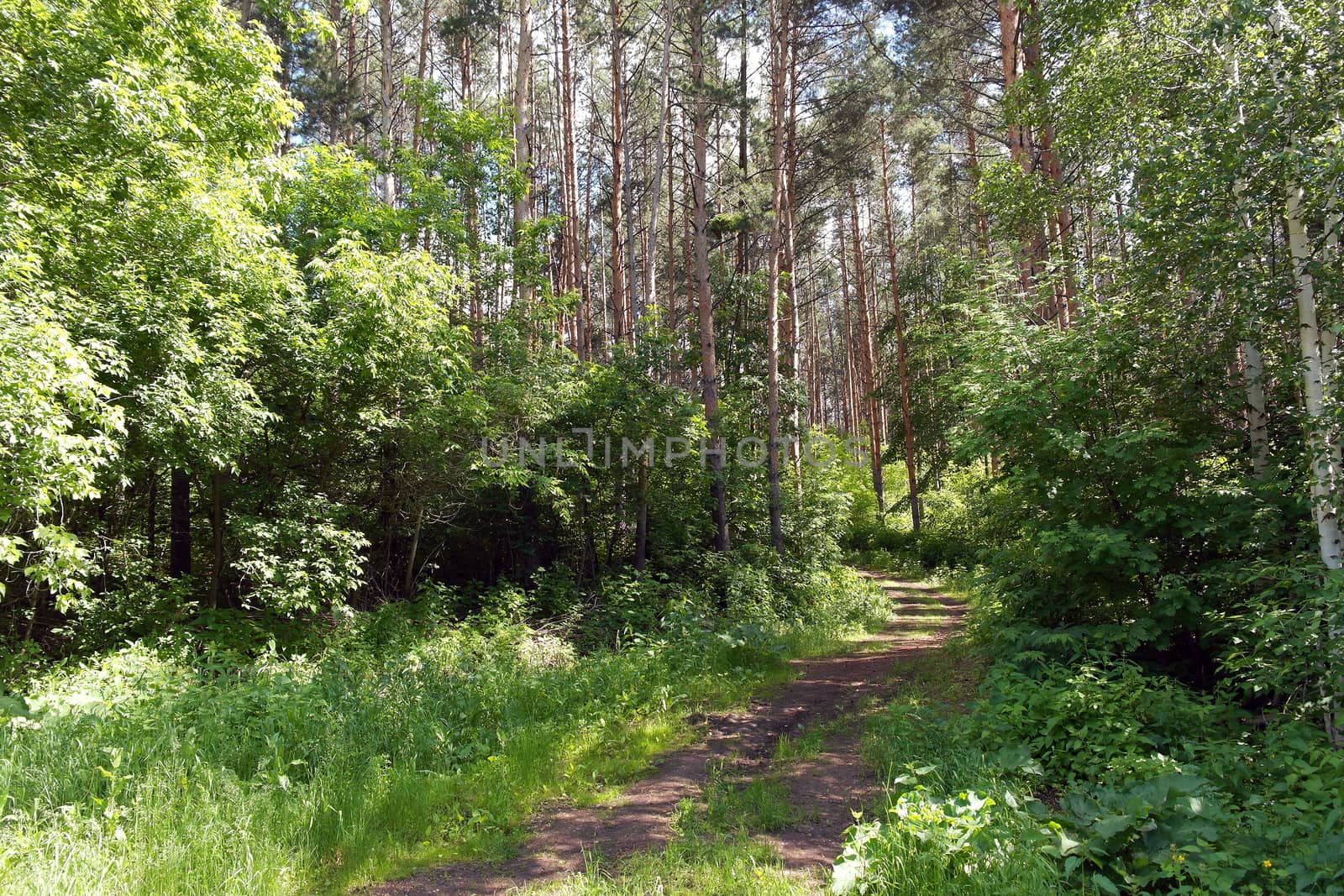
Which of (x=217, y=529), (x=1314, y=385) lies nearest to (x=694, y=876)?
(x=1314, y=385)

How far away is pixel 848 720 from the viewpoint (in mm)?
6844

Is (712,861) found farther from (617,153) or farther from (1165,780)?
(617,153)

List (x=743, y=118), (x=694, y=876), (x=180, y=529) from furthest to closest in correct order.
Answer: (x=743, y=118)
(x=180, y=529)
(x=694, y=876)

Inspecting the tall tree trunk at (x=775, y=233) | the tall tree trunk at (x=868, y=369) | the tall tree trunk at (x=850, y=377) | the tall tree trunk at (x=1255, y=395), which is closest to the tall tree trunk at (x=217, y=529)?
the tall tree trunk at (x=775, y=233)

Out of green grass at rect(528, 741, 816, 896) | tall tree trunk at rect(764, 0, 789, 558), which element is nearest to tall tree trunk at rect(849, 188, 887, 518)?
tall tree trunk at rect(764, 0, 789, 558)

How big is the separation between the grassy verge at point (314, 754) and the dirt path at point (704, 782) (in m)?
0.23

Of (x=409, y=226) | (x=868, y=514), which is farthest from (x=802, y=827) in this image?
(x=868, y=514)

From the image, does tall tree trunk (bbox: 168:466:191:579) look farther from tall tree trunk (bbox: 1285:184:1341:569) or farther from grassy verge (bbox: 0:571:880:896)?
tall tree trunk (bbox: 1285:184:1341:569)

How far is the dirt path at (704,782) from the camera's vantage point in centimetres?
404

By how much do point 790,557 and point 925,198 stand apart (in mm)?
16257

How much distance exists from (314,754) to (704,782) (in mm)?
2863

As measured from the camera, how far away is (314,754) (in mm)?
5062

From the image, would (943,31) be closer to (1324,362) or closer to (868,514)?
(1324,362)

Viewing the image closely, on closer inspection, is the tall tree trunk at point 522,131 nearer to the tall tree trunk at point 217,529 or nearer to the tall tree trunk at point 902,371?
the tall tree trunk at point 217,529
